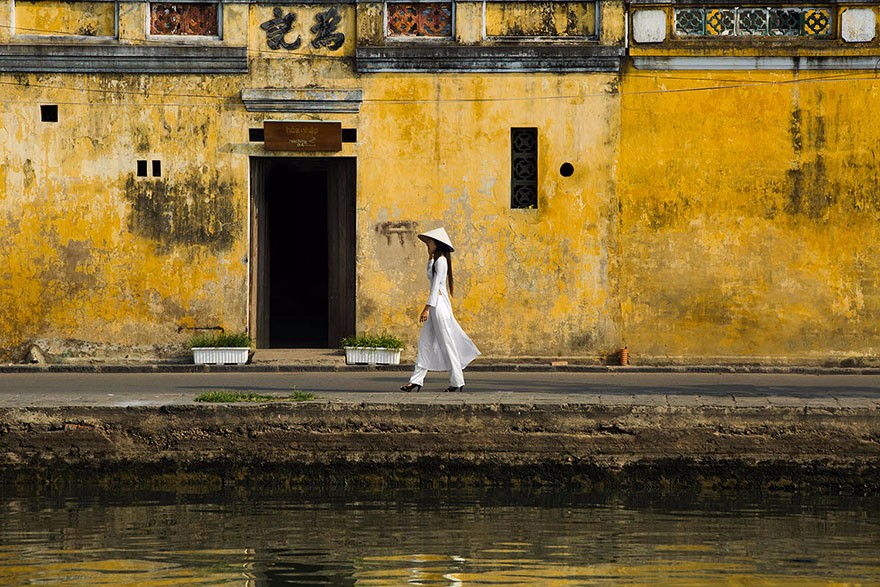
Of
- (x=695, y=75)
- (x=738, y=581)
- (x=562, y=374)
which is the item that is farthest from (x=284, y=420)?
(x=695, y=75)

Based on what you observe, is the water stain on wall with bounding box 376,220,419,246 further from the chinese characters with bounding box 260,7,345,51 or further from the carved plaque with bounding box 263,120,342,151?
the chinese characters with bounding box 260,7,345,51

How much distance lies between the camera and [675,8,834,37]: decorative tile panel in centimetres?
2050

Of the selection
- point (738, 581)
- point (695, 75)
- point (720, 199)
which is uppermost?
point (695, 75)

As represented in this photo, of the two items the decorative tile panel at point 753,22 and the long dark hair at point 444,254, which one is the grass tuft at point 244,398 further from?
the decorative tile panel at point 753,22

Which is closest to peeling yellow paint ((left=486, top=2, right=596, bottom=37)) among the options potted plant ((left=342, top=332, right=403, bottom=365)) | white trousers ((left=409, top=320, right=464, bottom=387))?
potted plant ((left=342, top=332, right=403, bottom=365))

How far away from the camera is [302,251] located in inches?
933

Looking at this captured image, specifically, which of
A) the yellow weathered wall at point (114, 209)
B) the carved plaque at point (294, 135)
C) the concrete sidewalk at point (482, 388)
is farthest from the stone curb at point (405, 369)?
the carved plaque at point (294, 135)

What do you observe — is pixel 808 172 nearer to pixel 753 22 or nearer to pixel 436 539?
pixel 753 22

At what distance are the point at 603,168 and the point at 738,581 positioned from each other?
11.9 meters

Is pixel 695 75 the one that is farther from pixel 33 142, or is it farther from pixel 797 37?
pixel 33 142

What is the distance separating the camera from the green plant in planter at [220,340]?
20.3 metres

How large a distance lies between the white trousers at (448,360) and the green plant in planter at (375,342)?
16.4 ft

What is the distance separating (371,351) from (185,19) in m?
4.95

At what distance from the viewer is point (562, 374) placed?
1920 centimetres
